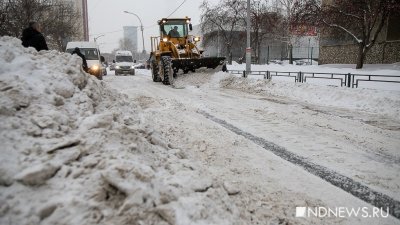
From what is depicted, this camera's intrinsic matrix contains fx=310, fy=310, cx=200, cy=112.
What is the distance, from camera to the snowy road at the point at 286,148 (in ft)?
11.8

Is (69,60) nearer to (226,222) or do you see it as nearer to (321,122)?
(226,222)

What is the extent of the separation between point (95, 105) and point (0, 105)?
5.20 feet

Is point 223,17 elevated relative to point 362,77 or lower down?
elevated

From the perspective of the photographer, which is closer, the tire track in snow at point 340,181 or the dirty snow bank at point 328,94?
the tire track in snow at point 340,181

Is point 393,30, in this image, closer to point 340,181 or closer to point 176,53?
point 176,53

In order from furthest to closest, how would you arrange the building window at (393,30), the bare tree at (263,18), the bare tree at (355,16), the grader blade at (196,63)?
1. the bare tree at (263,18)
2. the building window at (393,30)
3. the bare tree at (355,16)
4. the grader blade at (196,63)

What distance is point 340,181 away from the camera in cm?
410

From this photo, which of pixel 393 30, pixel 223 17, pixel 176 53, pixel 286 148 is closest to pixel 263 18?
pixel 223 17

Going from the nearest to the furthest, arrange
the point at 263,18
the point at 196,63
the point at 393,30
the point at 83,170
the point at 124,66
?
the point at 83,170 < the point at 196,63 < the point at 393,30 < the point at 124,66 < the point at 263,18

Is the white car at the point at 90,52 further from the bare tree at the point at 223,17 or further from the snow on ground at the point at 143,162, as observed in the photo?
the bare tree at the point at 223,17

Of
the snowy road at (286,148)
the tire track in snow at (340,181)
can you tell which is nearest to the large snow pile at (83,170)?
the snowy road at (286,148)

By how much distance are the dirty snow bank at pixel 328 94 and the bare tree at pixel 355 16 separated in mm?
13812

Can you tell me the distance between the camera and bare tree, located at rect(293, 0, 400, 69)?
22.7m

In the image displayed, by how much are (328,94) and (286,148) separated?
7043 mm
